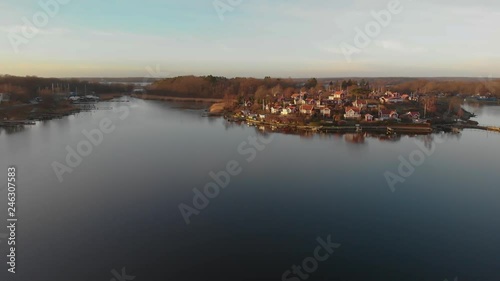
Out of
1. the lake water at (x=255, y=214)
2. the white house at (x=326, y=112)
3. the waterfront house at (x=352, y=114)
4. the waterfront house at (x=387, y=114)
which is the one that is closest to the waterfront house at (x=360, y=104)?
the waterfront house at (x=352, y=114)

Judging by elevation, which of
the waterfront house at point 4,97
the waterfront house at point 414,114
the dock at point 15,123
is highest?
the waterfront house at point 4,97

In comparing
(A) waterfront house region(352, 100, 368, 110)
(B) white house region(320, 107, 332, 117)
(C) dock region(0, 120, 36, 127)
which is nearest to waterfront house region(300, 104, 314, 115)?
(B) white house region(320, 107, 332, 117)

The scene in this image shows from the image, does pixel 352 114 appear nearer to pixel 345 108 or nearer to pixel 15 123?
pixel 345 108

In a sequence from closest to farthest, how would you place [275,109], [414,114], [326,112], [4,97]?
1. [414,114]
2. [326,112]
3. [275,109]
4. [4,97]

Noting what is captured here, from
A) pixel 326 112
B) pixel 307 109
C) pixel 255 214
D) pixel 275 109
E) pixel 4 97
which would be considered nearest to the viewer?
pixel 255 214

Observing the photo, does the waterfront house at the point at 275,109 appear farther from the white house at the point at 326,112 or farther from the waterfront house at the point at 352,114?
the waterfront house at the point at 352,114

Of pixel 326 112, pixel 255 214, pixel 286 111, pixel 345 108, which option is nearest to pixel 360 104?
pixel 345 108
